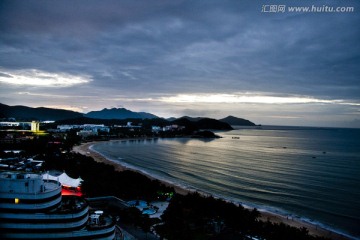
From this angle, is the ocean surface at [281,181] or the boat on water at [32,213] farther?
the ocean surface at [281,181]

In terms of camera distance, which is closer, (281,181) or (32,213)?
(32,213)

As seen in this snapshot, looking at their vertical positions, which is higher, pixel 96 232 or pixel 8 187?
pixel 8 187

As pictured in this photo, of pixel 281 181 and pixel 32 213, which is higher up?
pixel 32 213

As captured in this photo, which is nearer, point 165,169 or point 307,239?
point 307,239

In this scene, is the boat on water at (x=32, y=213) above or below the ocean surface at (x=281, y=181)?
above

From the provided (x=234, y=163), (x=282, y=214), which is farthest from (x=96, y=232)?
(x=234, y=163)

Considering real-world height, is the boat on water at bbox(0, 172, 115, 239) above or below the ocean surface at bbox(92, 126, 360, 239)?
above

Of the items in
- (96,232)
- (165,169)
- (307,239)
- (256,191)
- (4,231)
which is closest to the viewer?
(4,231)

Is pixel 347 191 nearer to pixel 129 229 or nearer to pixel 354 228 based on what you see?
pixel 354 228

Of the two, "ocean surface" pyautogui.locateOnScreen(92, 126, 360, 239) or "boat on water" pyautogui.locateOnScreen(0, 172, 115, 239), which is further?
"ocean surface" pyautogui.locateOnScreen(92, 126, 360, 239)

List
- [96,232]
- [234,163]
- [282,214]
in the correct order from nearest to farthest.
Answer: [96,232], [282,214], [234,163]

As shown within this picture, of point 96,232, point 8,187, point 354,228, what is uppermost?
point 8,187

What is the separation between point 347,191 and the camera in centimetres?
5306

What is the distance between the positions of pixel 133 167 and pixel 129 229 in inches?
1789
